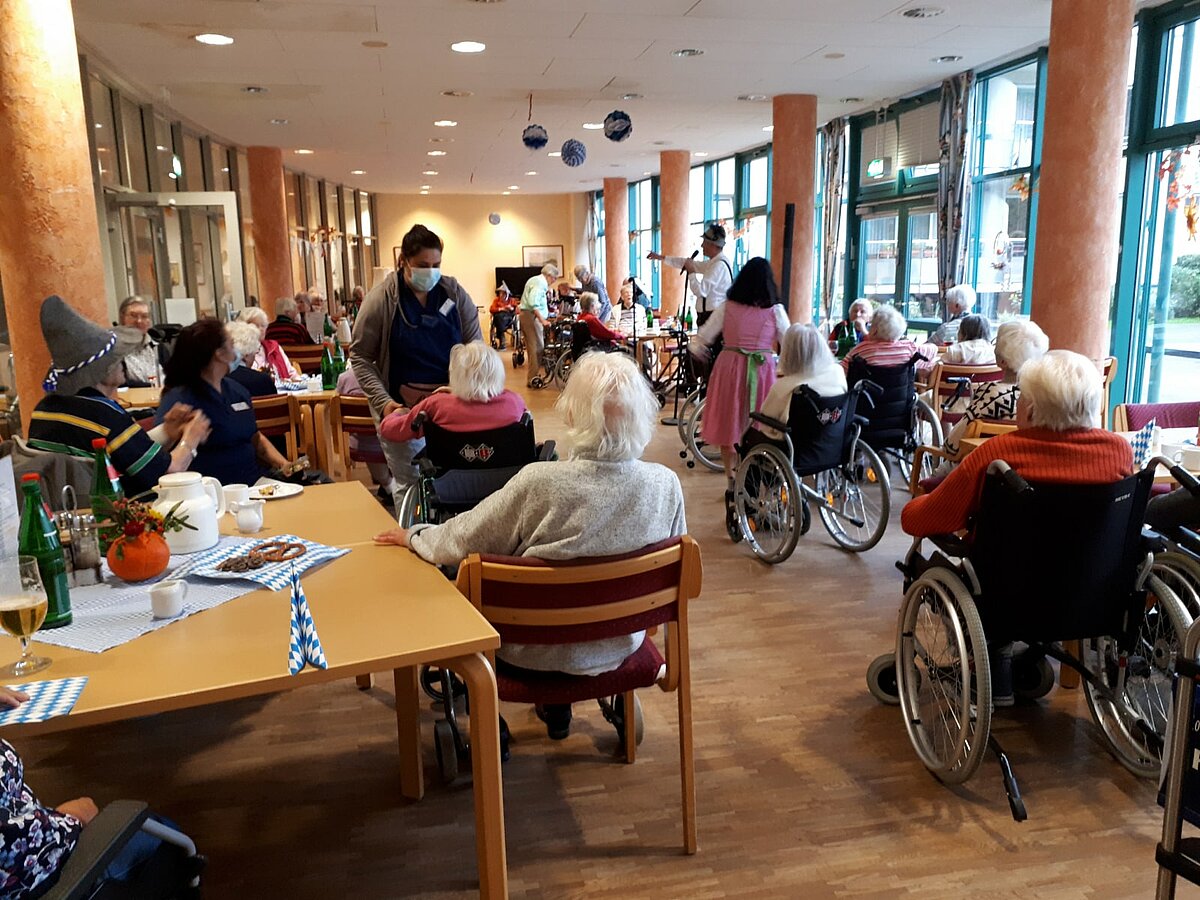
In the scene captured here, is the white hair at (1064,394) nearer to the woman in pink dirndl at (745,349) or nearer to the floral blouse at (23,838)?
the floral blouse at (23,838)

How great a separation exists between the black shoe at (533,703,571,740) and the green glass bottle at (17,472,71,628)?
4.21ft

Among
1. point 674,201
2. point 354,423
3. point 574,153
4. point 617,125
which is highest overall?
point 617,125

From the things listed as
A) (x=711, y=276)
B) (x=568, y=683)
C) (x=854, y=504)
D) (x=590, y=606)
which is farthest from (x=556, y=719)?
(x=711, y=276)

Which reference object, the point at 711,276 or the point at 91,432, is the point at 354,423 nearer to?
the point at 91,432

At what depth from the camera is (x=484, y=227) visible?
21.2 meters

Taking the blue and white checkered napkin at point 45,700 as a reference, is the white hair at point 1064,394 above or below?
above

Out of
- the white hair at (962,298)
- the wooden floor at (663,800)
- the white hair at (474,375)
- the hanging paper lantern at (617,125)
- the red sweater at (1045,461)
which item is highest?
the hanging paper lantern at (617,125)

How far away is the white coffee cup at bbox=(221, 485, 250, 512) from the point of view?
234 cm

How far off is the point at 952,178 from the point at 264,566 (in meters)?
7.59

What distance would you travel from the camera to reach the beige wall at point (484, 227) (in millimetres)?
20734

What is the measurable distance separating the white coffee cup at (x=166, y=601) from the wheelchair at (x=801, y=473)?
2.86 m

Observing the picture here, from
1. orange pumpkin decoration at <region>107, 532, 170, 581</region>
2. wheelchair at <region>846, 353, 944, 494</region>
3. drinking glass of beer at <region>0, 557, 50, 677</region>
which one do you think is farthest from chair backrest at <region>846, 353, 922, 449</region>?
drinking glass of beer at <region>0, 557, 50, 677</region>

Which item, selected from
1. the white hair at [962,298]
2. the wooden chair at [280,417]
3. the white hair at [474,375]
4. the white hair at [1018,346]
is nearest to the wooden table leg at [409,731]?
the white hair at [474,375]

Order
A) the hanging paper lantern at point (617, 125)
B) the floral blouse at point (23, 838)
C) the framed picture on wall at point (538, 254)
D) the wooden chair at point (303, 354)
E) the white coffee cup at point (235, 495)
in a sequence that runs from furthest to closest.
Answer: the framed picture on wall at point (538, 254) < the hanging paper lantern at point (617, 125) < the wooden chair at point (303, 354) < the white coffee cup at point (235, 495) < the floral blouse at point (23, 838)
